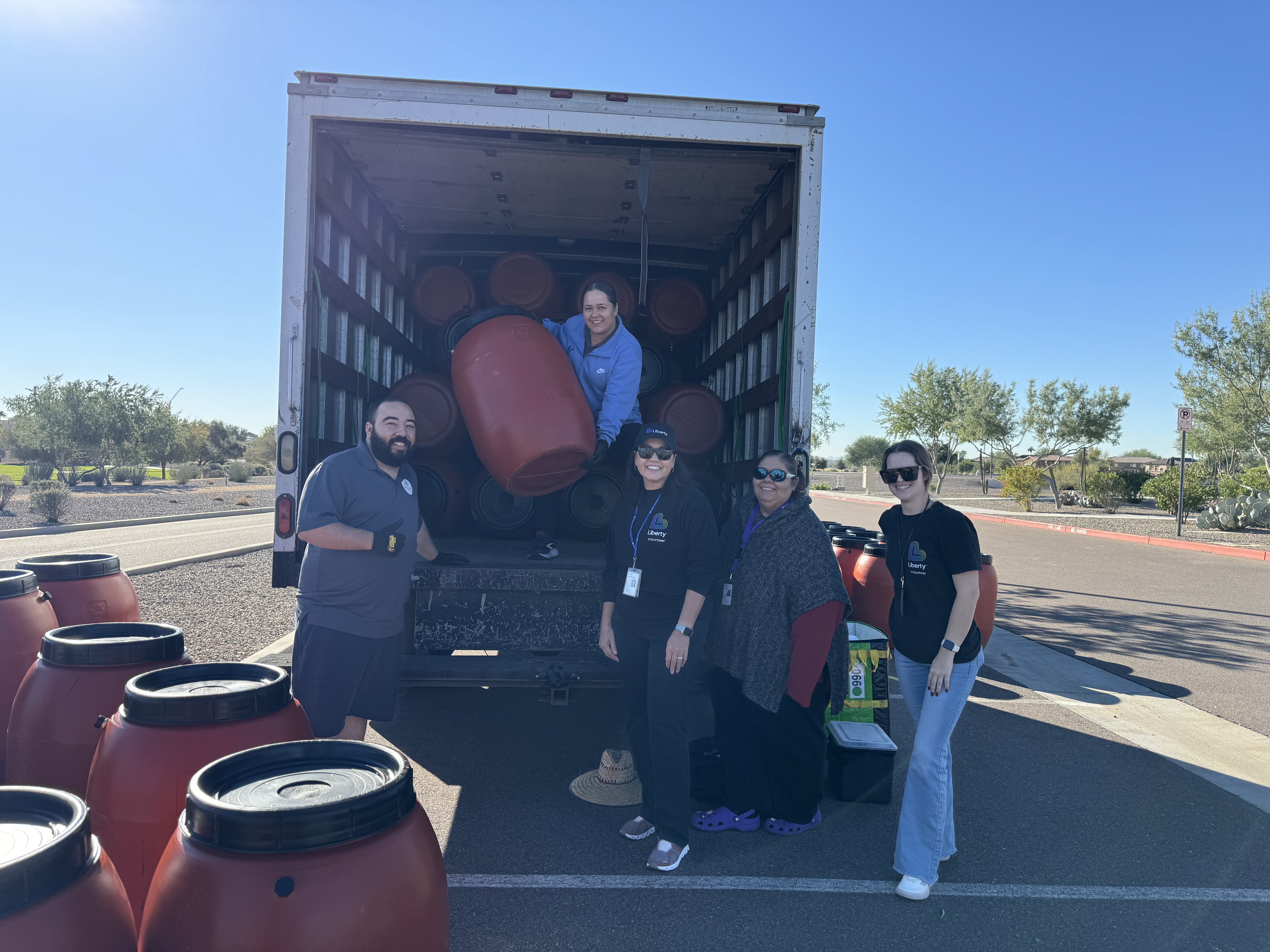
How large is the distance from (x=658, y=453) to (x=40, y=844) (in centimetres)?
220

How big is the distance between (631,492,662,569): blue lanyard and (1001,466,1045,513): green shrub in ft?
86.7

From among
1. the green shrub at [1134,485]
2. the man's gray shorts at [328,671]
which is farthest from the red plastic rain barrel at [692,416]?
the green shrub at [1134,485]

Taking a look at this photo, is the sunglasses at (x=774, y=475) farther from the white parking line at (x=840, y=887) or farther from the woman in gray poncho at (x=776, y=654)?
the white parking line at (x=840, y=887)

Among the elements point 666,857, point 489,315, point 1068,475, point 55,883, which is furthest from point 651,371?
point 1068,475

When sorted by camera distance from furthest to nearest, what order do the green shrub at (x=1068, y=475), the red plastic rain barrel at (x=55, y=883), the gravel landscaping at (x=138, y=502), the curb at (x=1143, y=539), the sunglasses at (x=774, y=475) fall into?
the green shrub at (x=1068, y=475), the gravel landscaping at (x=138, y=502), the curb at (x=1143, y=539), the sunglasses at (x=774, y=475), the red plastic rain barrel at (x=55, y=883)

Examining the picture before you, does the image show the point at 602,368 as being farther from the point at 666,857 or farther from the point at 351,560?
the point at 666,857

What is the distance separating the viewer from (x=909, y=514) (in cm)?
302

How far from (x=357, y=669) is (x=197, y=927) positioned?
1.62 metres

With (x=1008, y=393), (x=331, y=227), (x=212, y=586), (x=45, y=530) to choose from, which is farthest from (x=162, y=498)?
(x=1008, y=393)

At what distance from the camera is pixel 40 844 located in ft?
4.67

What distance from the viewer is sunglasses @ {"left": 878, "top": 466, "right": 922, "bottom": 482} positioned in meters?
2.93

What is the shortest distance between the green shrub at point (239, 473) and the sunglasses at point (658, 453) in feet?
139

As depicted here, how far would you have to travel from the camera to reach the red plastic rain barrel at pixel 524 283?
5.71 m

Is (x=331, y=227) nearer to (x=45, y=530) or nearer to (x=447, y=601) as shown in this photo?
(x=447, y=601)
